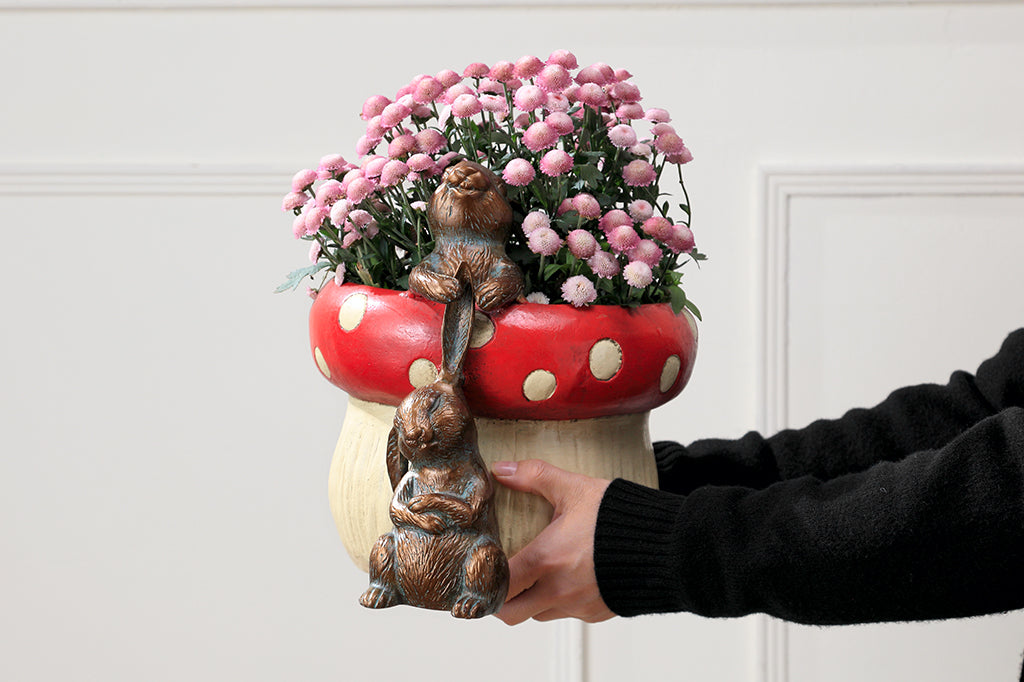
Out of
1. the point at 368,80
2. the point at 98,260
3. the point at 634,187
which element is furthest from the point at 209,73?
the point at 634,187

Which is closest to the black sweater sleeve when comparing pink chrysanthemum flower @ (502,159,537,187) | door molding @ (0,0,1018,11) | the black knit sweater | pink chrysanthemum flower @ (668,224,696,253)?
the black knit sweater

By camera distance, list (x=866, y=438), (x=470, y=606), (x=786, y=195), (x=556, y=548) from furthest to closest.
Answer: (x=786, y=195)
(x=866, y=438)
(x=556, y=548)
(x=470, y=606)

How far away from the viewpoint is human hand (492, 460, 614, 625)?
28.5 inches

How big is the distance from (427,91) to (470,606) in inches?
15.9

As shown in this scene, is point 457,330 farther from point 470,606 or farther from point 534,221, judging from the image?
point 470,606

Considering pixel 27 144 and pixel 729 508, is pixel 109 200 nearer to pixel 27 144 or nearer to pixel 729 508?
pixel 27 144

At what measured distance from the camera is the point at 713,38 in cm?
150

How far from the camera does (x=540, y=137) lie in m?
0.69

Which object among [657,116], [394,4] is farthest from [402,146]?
[394,4]

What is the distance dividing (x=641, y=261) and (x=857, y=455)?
0.50 meters

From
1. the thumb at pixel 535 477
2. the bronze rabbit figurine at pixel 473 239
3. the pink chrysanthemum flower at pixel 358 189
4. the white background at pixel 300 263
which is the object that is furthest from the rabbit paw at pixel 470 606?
the white background at pixel 300 263

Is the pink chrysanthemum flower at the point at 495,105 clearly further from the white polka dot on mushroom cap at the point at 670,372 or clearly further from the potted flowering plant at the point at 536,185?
the white polka dot on mushroom cap at the point at 670,372

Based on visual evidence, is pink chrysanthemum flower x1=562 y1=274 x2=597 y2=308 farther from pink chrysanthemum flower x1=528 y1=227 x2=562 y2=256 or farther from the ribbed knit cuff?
the ribbed knit cuff

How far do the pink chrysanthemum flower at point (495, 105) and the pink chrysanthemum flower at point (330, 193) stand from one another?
5.3 inches
